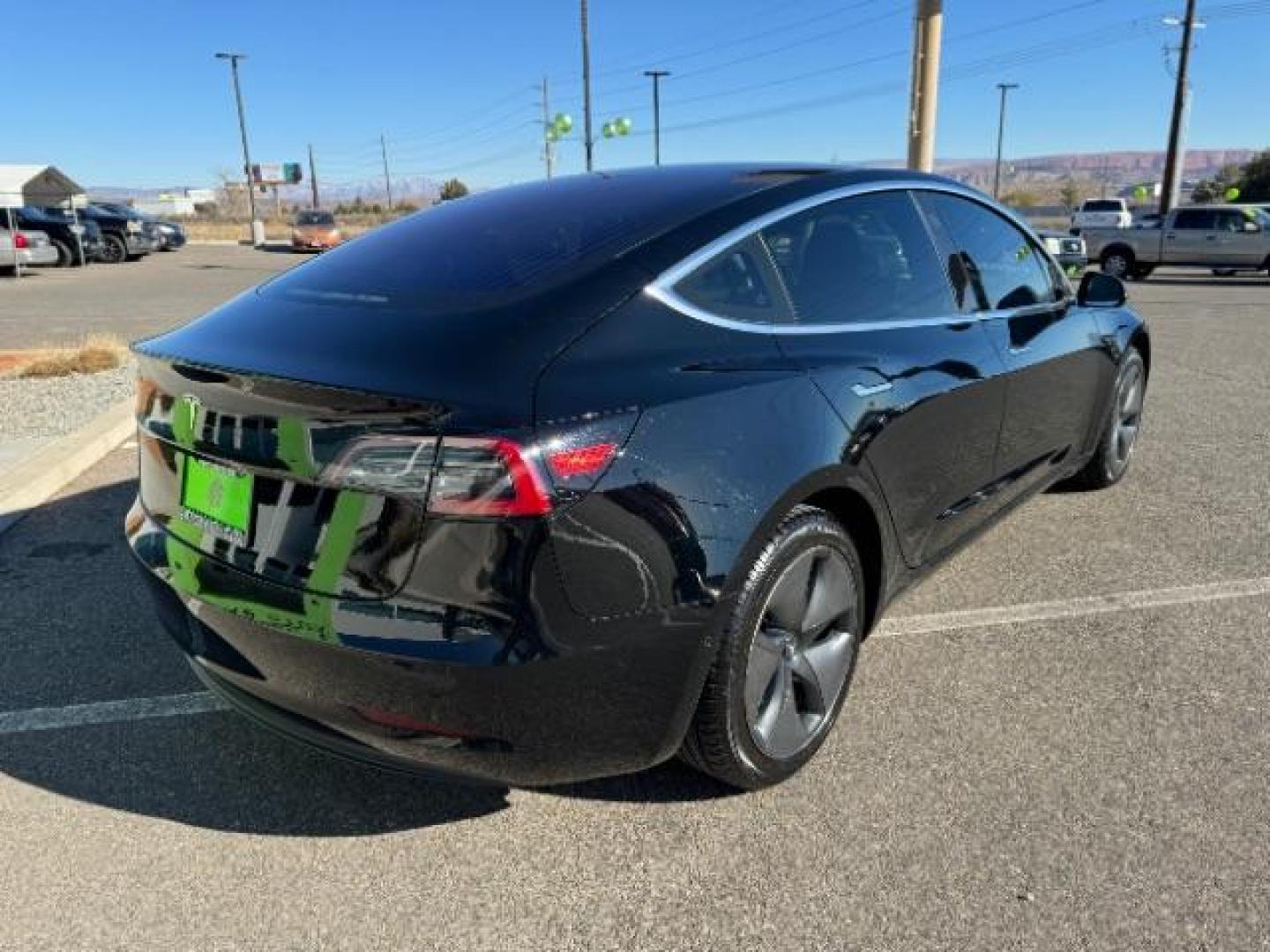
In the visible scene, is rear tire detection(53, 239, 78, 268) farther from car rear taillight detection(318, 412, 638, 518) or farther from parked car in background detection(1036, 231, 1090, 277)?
car rear taillight detection(318, 412, 638, 518)

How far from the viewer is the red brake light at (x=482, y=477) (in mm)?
1964

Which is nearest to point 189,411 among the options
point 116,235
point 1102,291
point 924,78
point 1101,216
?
point 1102,291

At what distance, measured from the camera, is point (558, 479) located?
201 centimetres

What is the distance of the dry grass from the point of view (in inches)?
330

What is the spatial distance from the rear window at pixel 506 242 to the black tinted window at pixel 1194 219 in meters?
22.9

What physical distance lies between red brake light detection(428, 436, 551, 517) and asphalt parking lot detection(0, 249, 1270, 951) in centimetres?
96

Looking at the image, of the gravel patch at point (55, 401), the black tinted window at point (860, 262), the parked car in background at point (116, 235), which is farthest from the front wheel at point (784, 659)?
→ the parked car in background at point (116, 235)

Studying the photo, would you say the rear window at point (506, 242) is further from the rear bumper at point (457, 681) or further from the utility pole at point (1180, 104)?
the utility pole at point (1180, 104)

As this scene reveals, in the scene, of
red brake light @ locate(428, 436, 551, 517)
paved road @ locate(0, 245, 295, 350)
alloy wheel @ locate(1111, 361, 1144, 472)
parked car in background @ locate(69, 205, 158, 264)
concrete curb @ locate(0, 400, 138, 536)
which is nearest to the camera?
red brake light @ locate(428, 436, 551, 517)

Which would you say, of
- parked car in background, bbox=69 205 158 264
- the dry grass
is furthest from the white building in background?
the dry grass

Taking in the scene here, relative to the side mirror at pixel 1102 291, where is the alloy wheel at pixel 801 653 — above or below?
below

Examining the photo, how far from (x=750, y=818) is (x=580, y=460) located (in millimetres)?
1113

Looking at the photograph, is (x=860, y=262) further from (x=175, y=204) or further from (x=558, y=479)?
(x=175, y=204)

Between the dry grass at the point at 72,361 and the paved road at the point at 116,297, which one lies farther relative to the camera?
the paved road at the point at 116,297
